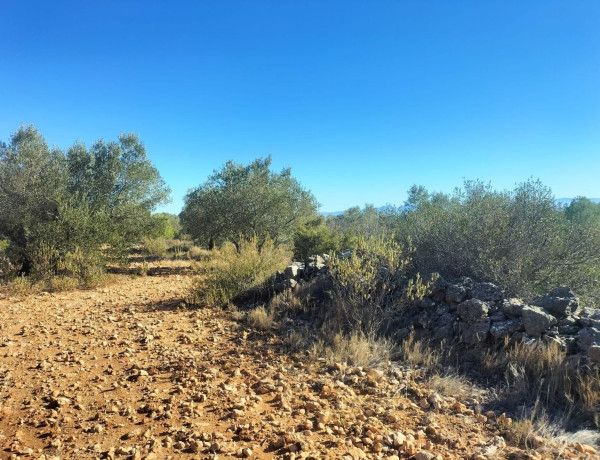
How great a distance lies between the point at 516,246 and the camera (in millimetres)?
6109

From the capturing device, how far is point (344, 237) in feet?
39.4

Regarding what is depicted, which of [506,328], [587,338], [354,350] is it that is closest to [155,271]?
[354,350]

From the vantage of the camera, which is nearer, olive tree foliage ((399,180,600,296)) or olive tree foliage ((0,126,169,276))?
olive tree foliage ((399,180,600,296))

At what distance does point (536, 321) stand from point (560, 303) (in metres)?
0.61

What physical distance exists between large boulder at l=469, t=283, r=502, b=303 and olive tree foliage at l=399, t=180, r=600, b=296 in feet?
2.31

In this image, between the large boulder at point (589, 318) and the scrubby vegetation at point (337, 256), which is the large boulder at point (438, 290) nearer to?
the scrubby vegetation at point (337, 256)

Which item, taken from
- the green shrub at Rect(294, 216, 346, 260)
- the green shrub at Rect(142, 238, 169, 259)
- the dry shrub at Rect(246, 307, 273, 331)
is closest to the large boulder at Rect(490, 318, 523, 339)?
the dry shrub at Rect(246, 307, 273, 331)

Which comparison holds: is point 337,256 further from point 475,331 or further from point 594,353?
point 594,353

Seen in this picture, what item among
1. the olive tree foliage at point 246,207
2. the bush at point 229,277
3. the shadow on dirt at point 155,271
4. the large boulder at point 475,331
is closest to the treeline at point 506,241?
the large boulder at point 475,331

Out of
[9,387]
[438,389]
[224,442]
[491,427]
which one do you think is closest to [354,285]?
[438,389]

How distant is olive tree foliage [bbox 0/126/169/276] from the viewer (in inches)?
374

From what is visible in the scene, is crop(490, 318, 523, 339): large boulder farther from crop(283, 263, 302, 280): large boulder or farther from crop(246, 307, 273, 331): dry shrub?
crop(283, 263, 302, 280): large boulder

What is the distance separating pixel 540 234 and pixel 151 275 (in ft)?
36.8

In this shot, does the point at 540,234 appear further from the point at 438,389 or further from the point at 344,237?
the point at 344,237
